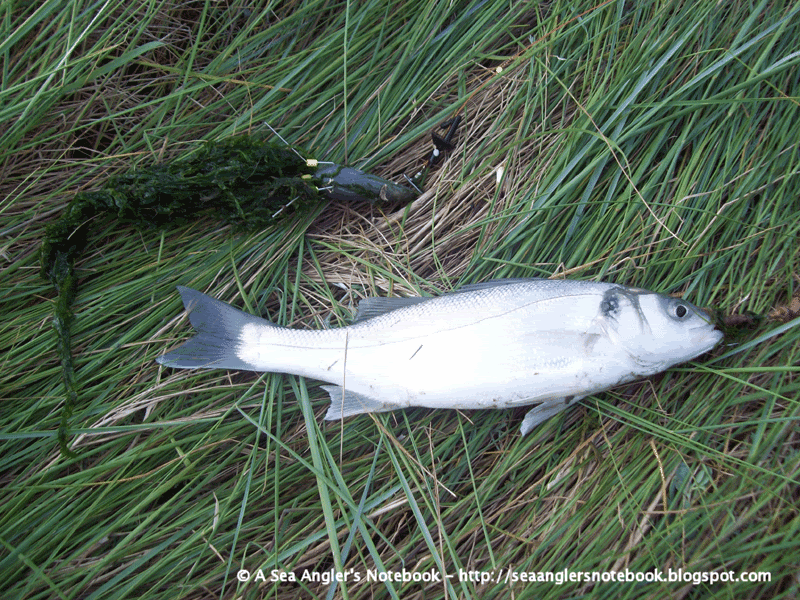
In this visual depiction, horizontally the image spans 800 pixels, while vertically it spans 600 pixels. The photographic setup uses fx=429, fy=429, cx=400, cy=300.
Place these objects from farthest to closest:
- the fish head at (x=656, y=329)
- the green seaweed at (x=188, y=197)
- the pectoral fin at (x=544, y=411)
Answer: the green seaweed at (x=188, y=197)
the pectoral fin at (x=544, y=411)
the fish head at (x=656, y=329)

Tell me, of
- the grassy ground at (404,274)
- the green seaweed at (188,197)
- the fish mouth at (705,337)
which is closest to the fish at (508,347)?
the fish mouth at (705,337)

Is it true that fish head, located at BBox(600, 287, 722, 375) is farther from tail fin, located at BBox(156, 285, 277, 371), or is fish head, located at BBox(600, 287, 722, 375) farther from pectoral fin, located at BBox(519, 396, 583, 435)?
tail fin, located at BBox(156, 285, 277, 371)

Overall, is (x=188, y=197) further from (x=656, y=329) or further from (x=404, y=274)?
(x=656, y=329)

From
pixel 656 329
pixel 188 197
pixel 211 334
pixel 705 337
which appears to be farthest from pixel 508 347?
pixel 188 197

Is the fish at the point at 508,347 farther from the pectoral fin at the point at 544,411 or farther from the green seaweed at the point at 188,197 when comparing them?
the green seaweed at the point at 188,197

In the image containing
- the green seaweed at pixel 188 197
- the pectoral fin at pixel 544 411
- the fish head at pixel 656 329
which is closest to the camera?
the fish head at pixel 656 329

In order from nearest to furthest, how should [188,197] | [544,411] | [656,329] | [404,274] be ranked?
[656,329]
[544,411]
[188,197]
[404,274]
